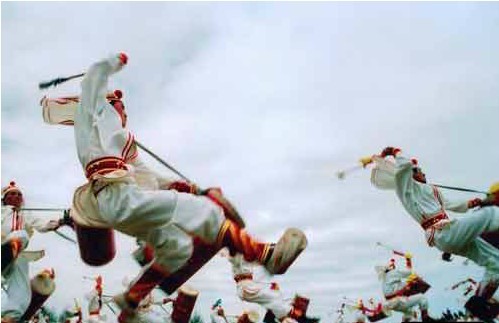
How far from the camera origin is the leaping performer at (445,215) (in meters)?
7.12

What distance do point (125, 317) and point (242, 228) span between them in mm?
1189

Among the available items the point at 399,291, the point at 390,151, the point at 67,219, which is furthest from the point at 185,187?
the point at 399,291

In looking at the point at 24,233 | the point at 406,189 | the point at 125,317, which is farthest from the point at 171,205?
the point at 406,189

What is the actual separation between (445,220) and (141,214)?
14.9 ft

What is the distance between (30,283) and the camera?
6363 millimetres

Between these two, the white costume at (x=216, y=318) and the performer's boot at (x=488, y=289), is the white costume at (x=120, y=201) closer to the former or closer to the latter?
the performer's boot at (x=488, y=289)

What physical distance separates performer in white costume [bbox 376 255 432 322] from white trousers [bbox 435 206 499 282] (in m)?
3.77

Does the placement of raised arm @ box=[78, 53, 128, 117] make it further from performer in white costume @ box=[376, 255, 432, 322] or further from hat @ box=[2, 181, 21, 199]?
performer in white costume @ box=[376, 255, 432, 322]

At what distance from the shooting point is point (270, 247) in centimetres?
457

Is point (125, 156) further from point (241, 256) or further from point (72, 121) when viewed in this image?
point (241, 256)

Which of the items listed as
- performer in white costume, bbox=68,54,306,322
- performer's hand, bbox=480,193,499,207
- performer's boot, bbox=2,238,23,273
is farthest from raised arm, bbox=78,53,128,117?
performer's hand, bbox=480,193,499,207

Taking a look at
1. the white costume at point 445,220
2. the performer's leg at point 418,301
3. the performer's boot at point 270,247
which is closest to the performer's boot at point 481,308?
the white costume at point 445,220

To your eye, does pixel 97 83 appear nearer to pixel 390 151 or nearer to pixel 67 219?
pixel 67 219

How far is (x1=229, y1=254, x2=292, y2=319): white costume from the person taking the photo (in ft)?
30.8
